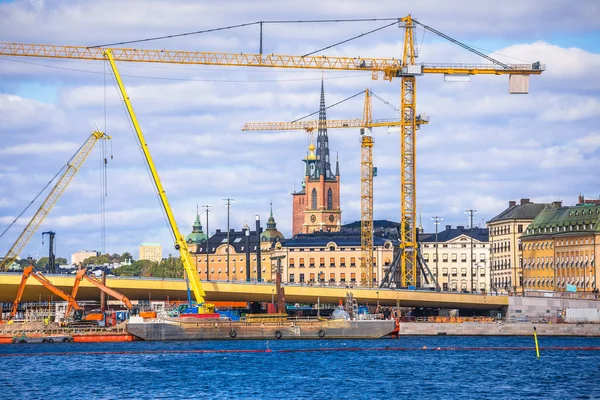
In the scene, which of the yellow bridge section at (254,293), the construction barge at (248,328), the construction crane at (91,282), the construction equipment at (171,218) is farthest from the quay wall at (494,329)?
the construction crane at (91,282)

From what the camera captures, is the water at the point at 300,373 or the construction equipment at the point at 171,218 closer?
the water at the point at 300,373

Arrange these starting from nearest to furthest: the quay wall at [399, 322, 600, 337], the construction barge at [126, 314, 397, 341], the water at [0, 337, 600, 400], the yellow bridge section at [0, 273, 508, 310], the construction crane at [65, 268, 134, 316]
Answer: the water at [0, 337, 600, 400], the construction barge at [126, 314, 397, 341], the quay wall at [399, 322, 600, 337], the construction crane at [65, 268, 134, 316], the yellow bridge section at [0, 273, 508, 310]

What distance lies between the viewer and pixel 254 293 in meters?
182

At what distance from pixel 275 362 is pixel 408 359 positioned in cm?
1329

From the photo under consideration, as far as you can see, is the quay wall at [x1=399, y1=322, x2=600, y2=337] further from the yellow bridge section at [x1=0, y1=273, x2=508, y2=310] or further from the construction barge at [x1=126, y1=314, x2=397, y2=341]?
the construction barge at [x1=126, y1=314, x2=397, y2=341]

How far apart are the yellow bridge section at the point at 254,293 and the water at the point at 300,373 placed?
87.0ft

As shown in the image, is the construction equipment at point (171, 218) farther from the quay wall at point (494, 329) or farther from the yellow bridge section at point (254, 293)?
the quay wall at point (494, 329)

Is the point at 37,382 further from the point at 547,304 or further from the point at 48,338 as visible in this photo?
the point at 547,304

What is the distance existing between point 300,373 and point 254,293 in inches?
2756

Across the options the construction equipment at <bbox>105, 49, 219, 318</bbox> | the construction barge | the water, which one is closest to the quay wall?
the construction barge

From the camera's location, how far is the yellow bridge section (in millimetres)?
176500

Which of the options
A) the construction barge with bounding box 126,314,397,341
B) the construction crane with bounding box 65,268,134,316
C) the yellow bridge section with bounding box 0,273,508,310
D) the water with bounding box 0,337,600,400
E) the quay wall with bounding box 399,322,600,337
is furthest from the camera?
the yellow bridge section with bounding box 0,273,508,310

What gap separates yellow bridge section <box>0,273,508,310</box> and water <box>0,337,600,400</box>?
87.0 feet

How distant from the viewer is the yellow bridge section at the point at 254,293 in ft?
Answer: 579
